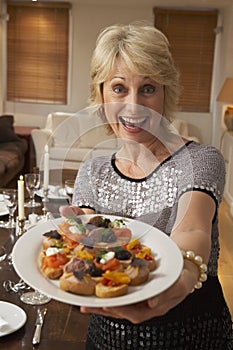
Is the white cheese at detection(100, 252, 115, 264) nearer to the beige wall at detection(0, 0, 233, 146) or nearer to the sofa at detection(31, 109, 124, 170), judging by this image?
the sofa at detection(31, 109, 124, 170)

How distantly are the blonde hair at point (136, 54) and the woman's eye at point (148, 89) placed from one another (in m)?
→ 0.02

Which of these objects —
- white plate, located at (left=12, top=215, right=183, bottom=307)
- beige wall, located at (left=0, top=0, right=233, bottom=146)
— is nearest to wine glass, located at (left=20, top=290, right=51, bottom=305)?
white plate, located at (left=12, top=215, right=183, bottom=307)

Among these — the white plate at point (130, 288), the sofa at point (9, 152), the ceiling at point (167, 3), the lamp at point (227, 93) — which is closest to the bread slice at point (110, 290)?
the white plate at point (130, 288)

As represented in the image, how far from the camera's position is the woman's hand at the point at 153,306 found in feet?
2.39

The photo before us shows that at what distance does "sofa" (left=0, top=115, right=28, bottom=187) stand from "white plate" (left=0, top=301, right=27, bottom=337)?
328 centimetres

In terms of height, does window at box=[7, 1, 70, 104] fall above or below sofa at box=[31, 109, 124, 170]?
below

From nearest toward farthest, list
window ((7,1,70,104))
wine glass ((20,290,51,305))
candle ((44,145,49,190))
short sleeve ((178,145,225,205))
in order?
short sleeve ((178,145,225,205)), wine glass ((20,290,51,305)), candle ((44,145,49,190)), window ((7,1,70,104))

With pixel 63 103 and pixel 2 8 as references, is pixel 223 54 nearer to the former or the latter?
pixel 63 103

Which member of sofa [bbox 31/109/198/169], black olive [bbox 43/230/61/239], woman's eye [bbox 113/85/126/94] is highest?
woman's eye [bbox 113/85/126/94]

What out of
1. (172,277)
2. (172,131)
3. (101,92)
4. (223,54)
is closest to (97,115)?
(101,92)

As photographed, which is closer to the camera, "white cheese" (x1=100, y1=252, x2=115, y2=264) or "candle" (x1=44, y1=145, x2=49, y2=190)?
"white cheese" (x1=100, y1=252, x2=115, y2=264)

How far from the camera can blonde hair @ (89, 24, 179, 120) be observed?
2.96 ft

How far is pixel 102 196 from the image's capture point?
1088mm

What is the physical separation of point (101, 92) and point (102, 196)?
227mm
